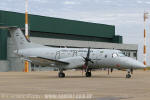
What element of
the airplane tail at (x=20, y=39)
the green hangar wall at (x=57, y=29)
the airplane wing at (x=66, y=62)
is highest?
the green hangar wall at (x=57, y=29)

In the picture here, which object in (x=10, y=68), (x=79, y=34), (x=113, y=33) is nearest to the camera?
(x=10, y=68)

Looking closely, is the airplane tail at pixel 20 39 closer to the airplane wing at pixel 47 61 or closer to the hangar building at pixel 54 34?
the airplane wing at pixel 47 61

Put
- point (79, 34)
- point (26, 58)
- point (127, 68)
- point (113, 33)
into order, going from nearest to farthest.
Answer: point (127, 68)
point (26, 58)
point (79, 34)
point (113, 33)

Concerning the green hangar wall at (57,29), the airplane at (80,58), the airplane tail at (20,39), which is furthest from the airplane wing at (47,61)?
the green hangar wall at (57,29)

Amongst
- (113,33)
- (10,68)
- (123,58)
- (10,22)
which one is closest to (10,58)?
(10,68)

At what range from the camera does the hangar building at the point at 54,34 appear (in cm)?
6134

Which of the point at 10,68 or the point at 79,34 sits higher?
the point at 79,34

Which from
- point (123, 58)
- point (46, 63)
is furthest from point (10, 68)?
point (123, 58)

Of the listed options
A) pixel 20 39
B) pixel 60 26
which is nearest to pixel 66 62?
pixel 20 39

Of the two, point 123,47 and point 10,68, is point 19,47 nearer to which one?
point 10,68

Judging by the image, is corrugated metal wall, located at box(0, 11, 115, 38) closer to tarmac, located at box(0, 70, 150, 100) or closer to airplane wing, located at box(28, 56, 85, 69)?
airplane wing, located at box(28, 56, 85, 69)

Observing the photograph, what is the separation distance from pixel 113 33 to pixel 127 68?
64.0 m

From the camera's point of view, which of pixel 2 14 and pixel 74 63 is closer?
pixel 74 63

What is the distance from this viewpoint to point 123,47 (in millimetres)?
86688
